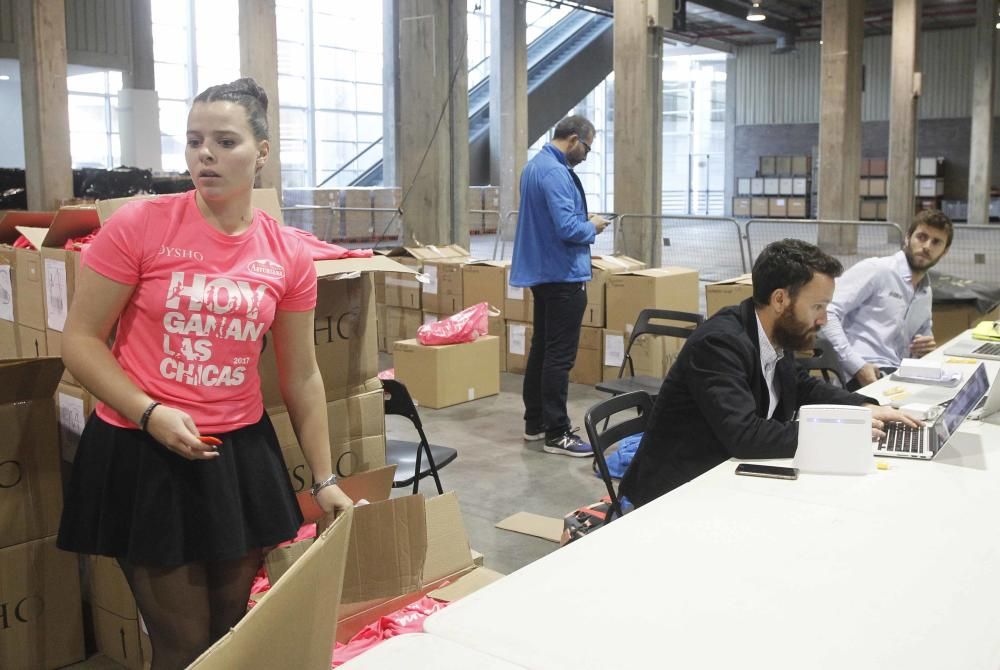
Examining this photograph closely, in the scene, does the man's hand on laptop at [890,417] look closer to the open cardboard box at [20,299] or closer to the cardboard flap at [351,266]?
the cardboard flap at [351,266]

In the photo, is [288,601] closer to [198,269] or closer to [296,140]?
[198,269]

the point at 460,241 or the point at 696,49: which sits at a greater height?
the point at 696,49

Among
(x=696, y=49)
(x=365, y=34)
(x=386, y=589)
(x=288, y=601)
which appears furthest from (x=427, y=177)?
(x=696, y=49)

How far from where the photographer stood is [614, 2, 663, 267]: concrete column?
325 inches

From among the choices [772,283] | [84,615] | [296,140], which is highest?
[296,140]

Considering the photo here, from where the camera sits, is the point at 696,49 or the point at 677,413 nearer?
the point at 677,413

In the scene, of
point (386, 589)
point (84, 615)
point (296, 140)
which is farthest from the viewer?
point (296, 140)

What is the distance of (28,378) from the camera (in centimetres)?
256

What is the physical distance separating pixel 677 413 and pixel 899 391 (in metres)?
1.11

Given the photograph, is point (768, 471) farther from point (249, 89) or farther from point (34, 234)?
point (34, 234)

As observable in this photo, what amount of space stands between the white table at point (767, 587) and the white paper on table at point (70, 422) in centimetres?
148

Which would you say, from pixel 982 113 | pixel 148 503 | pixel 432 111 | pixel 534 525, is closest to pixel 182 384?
pixel 148 503

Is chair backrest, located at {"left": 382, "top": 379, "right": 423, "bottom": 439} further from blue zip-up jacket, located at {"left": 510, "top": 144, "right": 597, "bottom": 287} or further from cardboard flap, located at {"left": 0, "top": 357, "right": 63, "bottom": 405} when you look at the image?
blue zip-up jacket, located at {"left": 510, "top": 144, "right": 597, "bottom": 287}

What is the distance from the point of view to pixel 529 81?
64.8 ft
